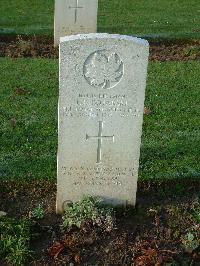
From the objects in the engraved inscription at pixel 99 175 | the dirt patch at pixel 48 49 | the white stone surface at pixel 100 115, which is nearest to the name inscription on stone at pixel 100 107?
the white stone surface at pixel 100 115

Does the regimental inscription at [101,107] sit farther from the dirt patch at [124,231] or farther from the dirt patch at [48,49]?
the dirt patch at [48,49]

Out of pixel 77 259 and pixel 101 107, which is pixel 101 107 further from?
pixel 77 259

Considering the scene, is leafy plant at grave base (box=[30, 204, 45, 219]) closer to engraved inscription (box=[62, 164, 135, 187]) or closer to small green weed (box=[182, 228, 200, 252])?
engraved inscription (box=[62, 164, 135, 187])

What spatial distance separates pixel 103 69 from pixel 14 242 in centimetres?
179

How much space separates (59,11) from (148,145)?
590 cm

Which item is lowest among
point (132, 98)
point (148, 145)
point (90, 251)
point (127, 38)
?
point (90, 251)

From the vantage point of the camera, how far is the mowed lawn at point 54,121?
6777 mm

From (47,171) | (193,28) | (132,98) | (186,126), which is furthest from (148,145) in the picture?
(193,28)

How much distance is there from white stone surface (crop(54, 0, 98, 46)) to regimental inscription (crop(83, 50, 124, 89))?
739 cm

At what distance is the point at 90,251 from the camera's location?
519cm

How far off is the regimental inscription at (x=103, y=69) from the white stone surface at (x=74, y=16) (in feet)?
24.3

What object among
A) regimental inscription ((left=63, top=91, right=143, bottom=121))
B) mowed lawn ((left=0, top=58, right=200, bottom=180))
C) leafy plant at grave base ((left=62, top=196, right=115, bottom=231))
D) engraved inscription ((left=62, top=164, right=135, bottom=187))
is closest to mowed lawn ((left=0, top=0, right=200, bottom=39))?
mowed lawn ((left=0, top=58, right=200, bottom=180))

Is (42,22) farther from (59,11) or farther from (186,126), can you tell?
(186,126)

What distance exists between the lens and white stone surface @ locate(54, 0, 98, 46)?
40.1 ft
